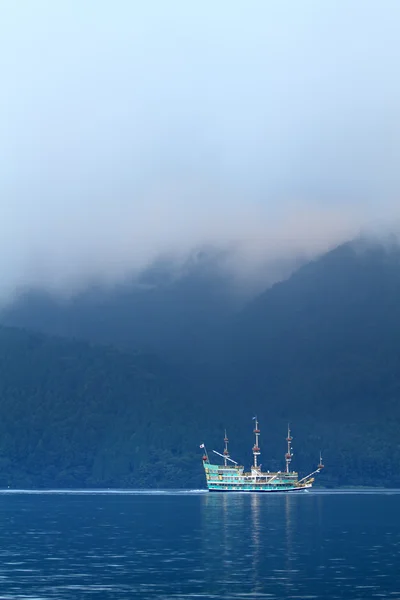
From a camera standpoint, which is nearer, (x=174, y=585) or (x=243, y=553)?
(x=174, y=585)

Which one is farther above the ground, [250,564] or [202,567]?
[250,564]

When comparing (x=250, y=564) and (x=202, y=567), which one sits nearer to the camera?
(x=202, y=567)

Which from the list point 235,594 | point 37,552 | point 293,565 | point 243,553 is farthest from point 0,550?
point 235,594

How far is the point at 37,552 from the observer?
170 metres

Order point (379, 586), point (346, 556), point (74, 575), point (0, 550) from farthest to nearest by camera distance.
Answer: point (0, 550) → point (346, 556) → point (74, 575) → point (379, 586)

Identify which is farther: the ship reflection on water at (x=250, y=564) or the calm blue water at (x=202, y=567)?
the ship reflection on water at (x=250, y=564)

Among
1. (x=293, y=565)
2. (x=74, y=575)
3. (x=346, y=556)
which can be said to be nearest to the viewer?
(x=74, y=575)

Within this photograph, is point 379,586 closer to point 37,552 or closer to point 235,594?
point 235,594

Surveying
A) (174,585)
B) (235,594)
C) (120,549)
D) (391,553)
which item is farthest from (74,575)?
(391,553)

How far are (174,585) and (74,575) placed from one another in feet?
52.8

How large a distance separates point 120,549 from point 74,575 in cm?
3747

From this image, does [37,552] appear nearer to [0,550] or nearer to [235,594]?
[0,550]

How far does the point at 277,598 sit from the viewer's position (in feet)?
379

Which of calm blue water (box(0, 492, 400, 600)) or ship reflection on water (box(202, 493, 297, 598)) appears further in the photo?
ship reflection on water (box(202, 493, 297, 598))
